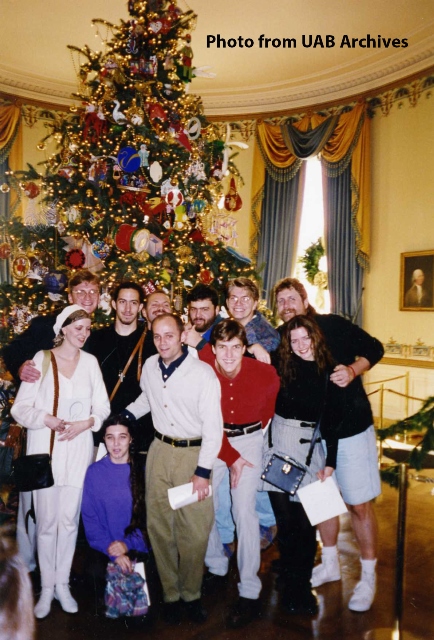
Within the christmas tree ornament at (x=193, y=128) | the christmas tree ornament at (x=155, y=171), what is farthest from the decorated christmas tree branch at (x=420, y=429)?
the christmas tree ornament at (x=193, y=128)

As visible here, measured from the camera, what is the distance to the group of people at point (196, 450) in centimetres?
296

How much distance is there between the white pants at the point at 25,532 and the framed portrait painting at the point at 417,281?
22.8ft

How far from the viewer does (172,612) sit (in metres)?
2.98

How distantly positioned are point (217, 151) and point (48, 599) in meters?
4.49

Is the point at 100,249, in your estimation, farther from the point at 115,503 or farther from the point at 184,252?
the point at 115,503

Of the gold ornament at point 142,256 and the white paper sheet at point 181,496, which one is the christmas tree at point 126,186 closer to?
the gold ornament at point 142,256

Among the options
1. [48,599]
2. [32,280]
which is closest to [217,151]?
[32,280]

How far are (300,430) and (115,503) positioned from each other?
1.20 m

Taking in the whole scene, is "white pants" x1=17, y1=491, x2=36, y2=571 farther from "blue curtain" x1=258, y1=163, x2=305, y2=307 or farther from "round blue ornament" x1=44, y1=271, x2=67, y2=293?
"blue curtain" x1=258, y1=163, x2=305, y2=307

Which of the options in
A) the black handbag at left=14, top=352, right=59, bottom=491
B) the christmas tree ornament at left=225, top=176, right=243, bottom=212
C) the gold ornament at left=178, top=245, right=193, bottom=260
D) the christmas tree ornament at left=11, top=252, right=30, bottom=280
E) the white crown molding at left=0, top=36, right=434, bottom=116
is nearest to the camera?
the black handbag at left=14, top=352, right=59, bottom=491

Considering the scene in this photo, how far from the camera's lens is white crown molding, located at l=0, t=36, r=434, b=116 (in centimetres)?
848

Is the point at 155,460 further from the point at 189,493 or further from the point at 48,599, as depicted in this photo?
the point at 48,599

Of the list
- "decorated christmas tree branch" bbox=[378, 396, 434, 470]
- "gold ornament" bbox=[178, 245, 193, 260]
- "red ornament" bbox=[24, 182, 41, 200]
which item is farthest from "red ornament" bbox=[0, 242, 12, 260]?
"decorated christmas tree branch" bbox=[378, 396, 434, 470]

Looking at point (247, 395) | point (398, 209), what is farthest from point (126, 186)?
point (398, 209)
